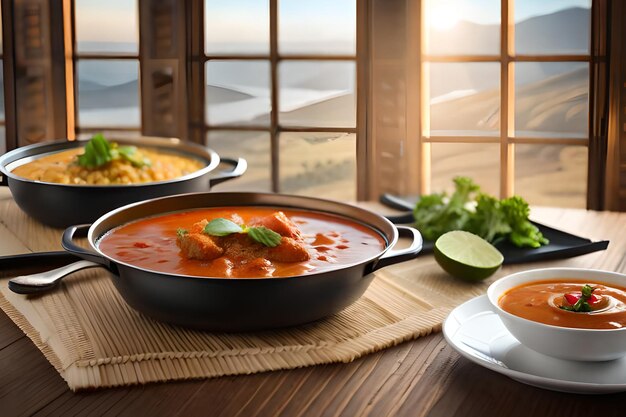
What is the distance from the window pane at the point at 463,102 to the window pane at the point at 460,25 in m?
0.08

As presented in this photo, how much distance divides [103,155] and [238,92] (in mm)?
1232

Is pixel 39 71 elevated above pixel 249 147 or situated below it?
above

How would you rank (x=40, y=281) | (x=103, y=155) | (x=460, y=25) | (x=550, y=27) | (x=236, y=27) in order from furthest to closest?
(x=550, y=27) < (x=236, y=27) < (x=460, y=25) < (x=103, y=155) < (x=40, y=281)

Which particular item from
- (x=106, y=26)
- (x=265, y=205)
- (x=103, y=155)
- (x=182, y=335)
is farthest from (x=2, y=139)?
(x=182, y=335)

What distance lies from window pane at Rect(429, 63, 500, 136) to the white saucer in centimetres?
193

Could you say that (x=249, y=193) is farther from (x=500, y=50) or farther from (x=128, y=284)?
(x=500, y=50)

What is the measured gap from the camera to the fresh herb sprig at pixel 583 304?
1.36 m

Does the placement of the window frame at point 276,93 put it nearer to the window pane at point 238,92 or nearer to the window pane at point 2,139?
the window pane at point 238,92

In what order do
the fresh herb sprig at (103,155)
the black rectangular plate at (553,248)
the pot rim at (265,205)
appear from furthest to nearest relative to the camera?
the fresh herb sprig at (103,155), the black rectangular plate at (553,248), the pot rim at (265,205)

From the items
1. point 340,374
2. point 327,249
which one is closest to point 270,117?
point 327,249

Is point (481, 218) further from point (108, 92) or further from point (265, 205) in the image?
point (108, 92)

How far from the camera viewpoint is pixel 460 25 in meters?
3.36

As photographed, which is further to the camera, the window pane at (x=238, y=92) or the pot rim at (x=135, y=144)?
the window pane at (x=238, y=92)

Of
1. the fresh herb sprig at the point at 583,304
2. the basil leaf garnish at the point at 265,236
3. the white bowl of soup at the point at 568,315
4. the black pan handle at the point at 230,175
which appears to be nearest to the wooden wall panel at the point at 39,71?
the black pan handle at the point at 230,175
